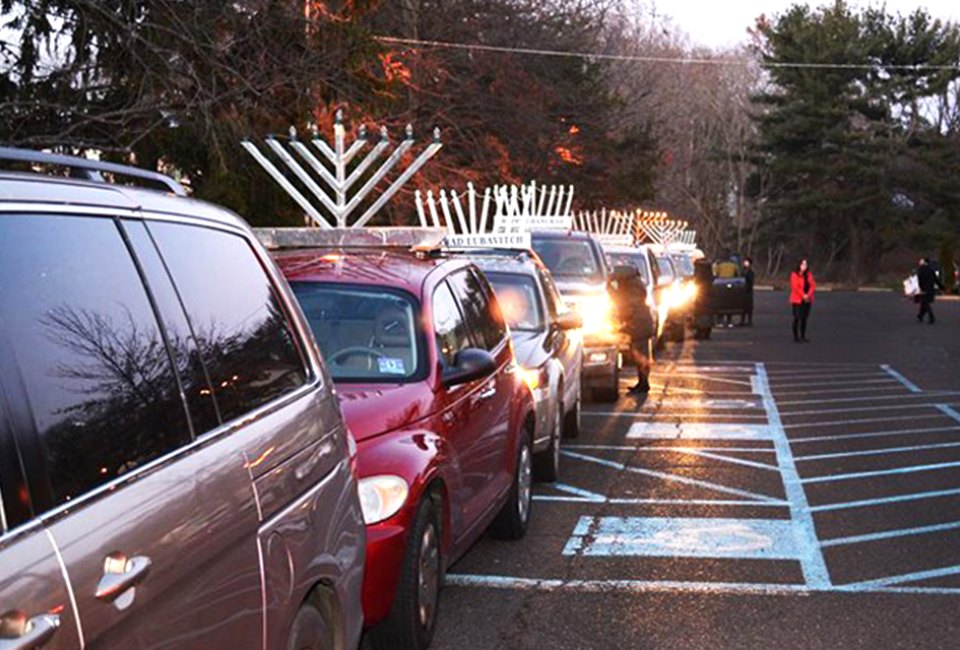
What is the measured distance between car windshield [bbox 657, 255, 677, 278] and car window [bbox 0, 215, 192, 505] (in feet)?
85.9

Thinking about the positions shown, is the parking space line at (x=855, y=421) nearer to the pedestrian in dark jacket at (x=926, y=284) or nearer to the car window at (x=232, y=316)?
the car window at (x=232, y=316)

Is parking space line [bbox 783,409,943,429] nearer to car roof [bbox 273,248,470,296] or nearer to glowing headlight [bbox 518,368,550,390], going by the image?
glowing headlight [bbox 518,368,550,390]

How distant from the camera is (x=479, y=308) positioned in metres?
8.73

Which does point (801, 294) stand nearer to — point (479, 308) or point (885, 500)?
point (885, 500)

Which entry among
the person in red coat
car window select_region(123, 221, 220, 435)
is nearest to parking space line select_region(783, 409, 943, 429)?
car window select_region(123, 221, 220, 435)

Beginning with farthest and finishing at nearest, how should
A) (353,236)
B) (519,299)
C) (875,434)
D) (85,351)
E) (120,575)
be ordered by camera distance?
(875,434), (519,299), (353,236), (85,351), (120,575)

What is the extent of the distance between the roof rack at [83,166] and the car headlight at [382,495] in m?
2.23

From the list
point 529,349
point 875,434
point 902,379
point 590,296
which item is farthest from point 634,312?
point 529,349

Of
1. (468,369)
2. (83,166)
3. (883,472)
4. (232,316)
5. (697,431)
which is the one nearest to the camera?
(83,166)

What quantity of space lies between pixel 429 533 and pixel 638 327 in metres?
11.7

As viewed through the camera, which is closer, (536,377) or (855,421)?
(536,377)

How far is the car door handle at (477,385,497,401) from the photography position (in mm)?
7762

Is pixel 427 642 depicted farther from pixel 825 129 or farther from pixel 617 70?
pixel 825 129

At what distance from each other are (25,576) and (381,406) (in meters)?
4.09
